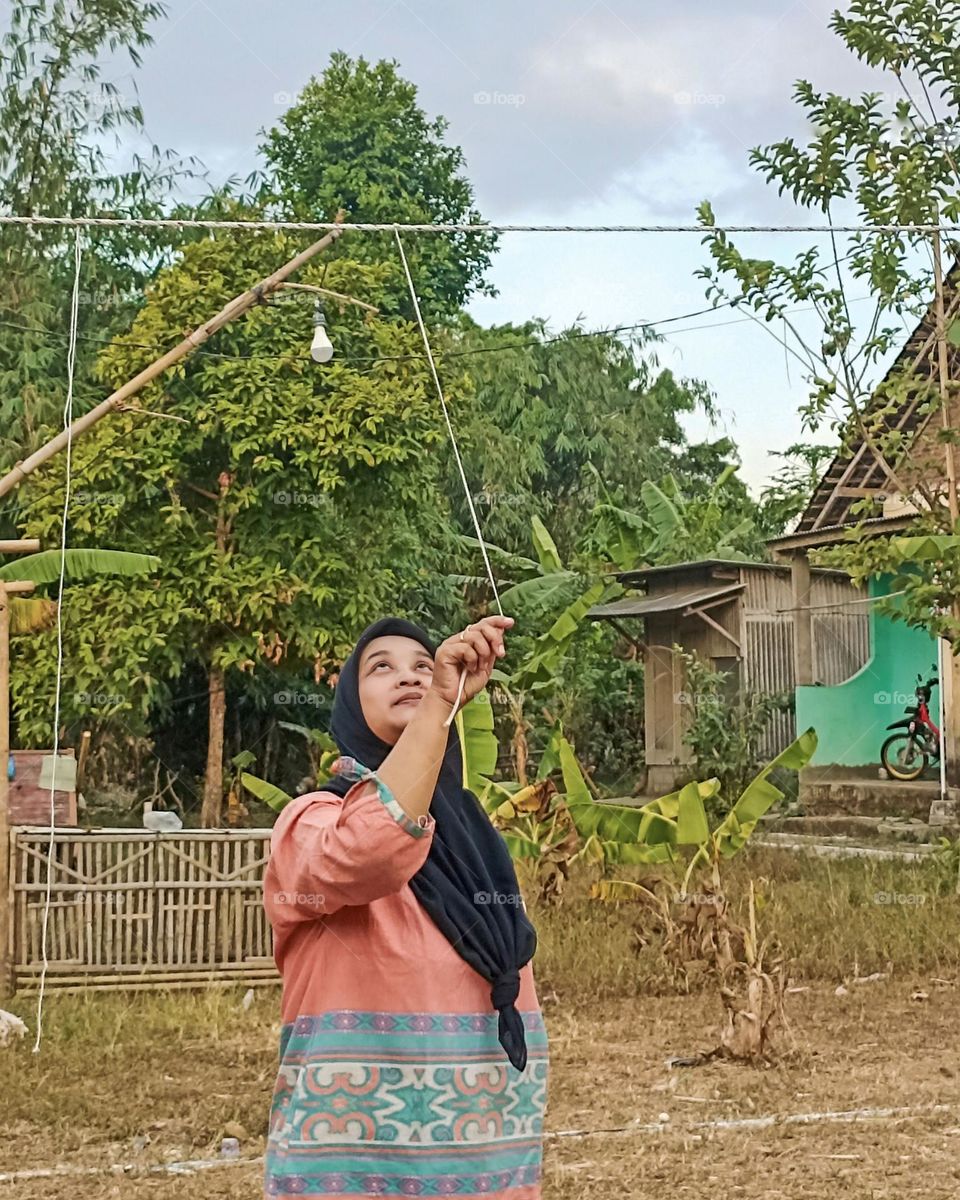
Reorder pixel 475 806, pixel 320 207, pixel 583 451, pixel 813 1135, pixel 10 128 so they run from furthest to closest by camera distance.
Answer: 1. pixel 583 451
2. pixel 320 207
3. pixel 10 128
4. pixel 813 1135
5. pixel 475 806

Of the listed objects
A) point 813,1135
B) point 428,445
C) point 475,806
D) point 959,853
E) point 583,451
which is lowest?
point 813,1135

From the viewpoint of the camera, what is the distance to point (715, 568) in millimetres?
15586

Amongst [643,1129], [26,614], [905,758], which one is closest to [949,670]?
[905,758]

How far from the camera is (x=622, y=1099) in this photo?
5.38 m

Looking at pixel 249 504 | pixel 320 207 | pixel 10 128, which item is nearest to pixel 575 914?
pixel 249 504

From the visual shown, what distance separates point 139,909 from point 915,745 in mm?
7944

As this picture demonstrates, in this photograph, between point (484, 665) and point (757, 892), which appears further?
point (757, 892)

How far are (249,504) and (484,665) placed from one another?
10698 millimetres

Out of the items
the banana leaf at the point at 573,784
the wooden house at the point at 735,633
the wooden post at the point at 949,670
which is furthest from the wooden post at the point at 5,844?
the wooden house at the point at 735,633

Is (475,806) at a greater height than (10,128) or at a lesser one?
lesser

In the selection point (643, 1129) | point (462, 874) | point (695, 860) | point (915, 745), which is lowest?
point (643, 1129)

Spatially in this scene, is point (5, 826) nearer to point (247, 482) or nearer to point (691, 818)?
point (691, 818)

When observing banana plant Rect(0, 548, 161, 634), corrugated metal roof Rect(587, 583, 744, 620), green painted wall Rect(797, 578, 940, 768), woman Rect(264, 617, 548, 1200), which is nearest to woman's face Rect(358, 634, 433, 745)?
woman Rect(264, 617, 548, 1200)

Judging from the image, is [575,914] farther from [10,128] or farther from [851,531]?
[10,128]
